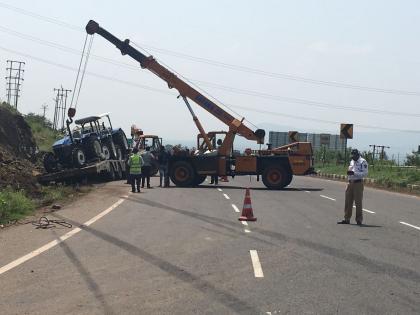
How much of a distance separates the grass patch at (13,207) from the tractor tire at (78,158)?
33.0 feet

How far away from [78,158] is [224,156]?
6.38m

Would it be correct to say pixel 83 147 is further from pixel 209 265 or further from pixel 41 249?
pixel 209 265

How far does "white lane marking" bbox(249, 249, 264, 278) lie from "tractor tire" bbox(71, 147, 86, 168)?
18.1 meters

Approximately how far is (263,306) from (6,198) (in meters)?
11.1

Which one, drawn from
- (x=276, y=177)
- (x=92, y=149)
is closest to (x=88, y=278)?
(x=276, y=177)

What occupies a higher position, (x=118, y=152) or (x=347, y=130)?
(x=347, y=130)

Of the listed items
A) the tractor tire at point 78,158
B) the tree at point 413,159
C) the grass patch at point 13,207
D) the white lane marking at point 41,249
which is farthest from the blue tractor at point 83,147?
the tree at point 413,159

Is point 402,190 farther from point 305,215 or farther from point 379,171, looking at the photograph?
point 305,215

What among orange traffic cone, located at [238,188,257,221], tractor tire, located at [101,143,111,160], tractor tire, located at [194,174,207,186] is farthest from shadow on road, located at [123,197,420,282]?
tractor tire, located at [101,143,111,160]

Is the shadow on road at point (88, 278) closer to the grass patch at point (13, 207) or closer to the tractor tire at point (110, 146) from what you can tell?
the grass patch at point (13, 207)

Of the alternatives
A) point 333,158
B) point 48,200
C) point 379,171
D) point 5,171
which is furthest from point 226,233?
point 333,158

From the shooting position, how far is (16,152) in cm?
3139

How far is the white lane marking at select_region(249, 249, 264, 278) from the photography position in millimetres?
8531

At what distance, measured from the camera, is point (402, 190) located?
105 feet
